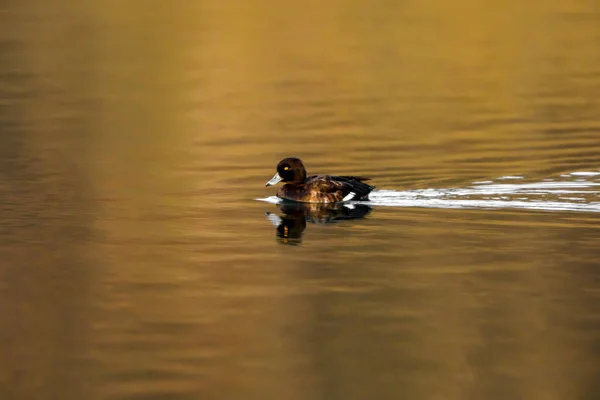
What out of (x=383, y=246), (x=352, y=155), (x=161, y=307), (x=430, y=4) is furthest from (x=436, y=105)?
(x=430, y=4)

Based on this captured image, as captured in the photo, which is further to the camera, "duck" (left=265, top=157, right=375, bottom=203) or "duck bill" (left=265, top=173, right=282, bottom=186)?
"duck bill" (left=265, top=173, right=282, bottom=186)

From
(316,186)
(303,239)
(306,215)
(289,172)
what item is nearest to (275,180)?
(289,172)

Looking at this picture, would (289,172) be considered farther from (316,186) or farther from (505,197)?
(505,197)

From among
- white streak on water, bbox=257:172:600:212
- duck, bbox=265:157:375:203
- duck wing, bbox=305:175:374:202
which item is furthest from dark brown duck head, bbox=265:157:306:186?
duck wing, bbox=305:175:374:202

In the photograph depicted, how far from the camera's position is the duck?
17156 mm

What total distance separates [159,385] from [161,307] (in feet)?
7.57

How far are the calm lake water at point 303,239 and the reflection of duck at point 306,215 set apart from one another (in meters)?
0.05

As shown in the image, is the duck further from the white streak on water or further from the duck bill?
the white streak on water

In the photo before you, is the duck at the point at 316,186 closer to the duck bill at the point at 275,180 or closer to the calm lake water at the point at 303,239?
the duck bill at the point at 275,180

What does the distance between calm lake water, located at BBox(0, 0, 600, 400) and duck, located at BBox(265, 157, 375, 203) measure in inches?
8.0

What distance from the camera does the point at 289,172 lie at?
17.8 meters

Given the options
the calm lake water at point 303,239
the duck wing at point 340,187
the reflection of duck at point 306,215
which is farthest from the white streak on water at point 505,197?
the reflection of duck at point 306,215

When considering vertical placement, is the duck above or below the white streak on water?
above

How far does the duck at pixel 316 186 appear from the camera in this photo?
17156 mm
